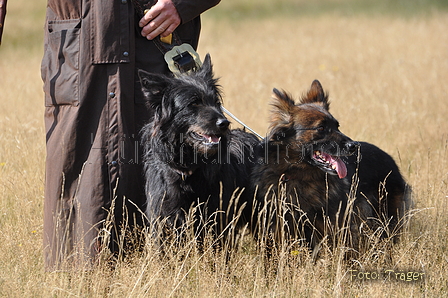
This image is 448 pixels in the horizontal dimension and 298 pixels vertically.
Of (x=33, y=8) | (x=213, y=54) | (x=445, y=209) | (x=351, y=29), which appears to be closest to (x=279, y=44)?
(x=213, y=54)

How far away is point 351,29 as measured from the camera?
56.9 feet

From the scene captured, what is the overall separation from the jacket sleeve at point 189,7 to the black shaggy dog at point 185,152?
1.18 ft

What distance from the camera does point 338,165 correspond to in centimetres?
410

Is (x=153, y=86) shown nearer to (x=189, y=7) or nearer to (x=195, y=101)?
(x=195, y=101)

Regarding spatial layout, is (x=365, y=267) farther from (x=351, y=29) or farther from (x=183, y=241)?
(x=351, y=29)

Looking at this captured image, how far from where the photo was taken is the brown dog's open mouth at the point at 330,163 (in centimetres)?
405

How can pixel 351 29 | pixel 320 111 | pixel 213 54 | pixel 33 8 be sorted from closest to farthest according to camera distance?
pixel 320 111 < pixel 213 54 < pixel 351 29 < pixel 33 8

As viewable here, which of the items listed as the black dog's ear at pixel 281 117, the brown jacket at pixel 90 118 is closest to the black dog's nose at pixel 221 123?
the brown jacket at pixel 90 118

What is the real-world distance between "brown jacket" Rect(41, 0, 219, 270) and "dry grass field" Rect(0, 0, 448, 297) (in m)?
0.37

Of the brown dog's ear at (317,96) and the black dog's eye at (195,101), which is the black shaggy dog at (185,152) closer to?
the black dog's eye at (195,101)

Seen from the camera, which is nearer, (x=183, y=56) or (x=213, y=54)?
(x=183, y=56)

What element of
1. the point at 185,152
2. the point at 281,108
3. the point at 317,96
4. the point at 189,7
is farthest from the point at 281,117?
the point at 189,7

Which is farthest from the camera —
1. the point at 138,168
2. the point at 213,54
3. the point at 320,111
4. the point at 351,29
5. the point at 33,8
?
the point at 33,8

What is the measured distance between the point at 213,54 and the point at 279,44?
2278 millimetres
